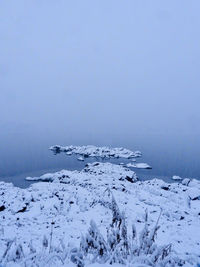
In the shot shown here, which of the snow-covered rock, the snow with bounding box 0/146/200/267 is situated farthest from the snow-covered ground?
the snow-covered rock

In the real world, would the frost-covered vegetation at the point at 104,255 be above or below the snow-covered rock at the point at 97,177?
above

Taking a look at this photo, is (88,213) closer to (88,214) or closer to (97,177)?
(88,214)

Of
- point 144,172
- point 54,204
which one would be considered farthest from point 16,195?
point 144,172

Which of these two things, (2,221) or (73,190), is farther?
(73,190)

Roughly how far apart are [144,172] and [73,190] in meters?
16.1

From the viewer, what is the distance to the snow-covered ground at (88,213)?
9242 millimetres

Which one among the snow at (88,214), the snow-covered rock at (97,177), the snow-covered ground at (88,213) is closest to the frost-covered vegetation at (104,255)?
the snow at (88,214)

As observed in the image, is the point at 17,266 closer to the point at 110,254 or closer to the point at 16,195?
the point at 110,254

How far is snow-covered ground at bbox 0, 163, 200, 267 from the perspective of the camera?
9.24m

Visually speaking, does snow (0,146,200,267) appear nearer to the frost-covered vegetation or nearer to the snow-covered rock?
the frost-covered vegetation

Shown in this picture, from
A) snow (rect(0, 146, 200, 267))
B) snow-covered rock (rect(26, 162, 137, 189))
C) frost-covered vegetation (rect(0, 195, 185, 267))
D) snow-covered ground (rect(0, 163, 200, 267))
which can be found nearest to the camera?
frost-covered vegetation (rect(0, 195, 185, 267))

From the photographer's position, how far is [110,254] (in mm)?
3709

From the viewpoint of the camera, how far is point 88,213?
520 inches

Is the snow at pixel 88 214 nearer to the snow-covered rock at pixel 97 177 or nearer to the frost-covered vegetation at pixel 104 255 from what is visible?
the frost-covered vegetation at pixel 104 255
